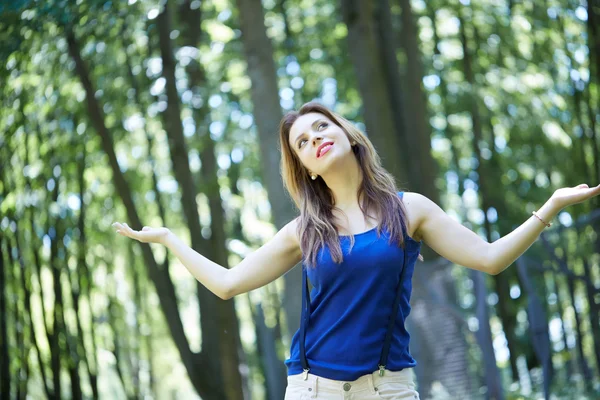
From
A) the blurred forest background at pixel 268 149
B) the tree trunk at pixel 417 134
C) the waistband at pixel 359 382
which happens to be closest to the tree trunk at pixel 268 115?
the blurred forest background at pixel 268 149

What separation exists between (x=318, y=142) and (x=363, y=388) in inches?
39.1

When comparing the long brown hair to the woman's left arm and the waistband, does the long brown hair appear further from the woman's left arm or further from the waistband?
the waistband

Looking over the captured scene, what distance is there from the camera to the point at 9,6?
6289mm

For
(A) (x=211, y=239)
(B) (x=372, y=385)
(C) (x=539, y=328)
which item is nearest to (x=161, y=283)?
(A) (x=211, y=239)

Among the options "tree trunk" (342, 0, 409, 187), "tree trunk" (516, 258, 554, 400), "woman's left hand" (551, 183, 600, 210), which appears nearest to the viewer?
"woman's left hand" (551, 183, 600, 210)

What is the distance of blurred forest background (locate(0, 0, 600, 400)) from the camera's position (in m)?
7.90

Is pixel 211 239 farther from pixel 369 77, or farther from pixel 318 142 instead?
pixel 318 142

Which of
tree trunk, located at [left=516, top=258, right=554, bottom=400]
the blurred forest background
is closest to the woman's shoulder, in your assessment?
the blurred forest background

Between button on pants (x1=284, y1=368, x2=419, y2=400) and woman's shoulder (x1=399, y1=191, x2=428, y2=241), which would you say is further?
woman's shoulder (x1=399, y1=191, x2=428, y2=241)

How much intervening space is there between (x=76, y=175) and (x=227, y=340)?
476cm

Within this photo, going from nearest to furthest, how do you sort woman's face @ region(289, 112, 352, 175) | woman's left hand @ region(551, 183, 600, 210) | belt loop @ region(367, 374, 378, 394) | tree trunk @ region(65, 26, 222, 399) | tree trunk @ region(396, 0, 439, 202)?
woman's left hand @ region(551, 183, 600, 210), belt loop @ region(367, 374, 378, 394), woman's face @ region(289, 112, 352, 175), tree trunk @ region(65, 26, 222, 399), tree trunk @ region(396, 0, 439, 202)

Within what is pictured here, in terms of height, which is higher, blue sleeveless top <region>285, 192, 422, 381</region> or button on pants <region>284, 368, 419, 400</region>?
blue sleeveless top <region>285, 192, 422, 381</region>

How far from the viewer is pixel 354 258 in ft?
10.7

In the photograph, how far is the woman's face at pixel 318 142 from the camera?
3549 millimetres
